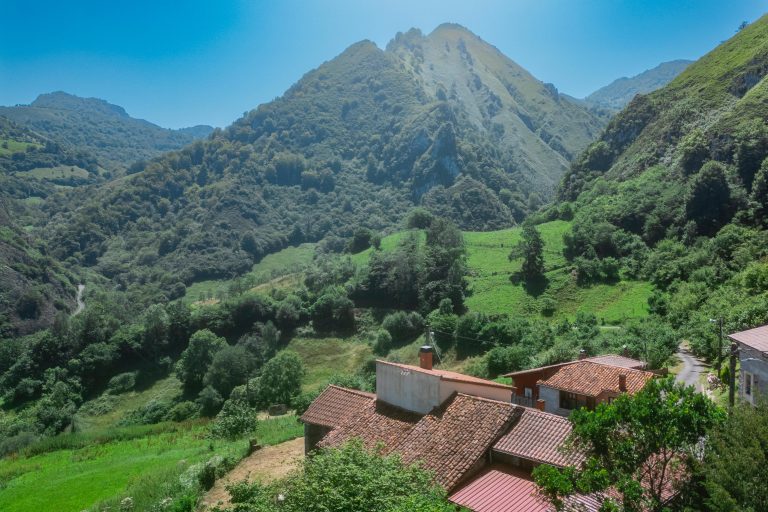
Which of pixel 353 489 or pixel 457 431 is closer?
pixel 353 489

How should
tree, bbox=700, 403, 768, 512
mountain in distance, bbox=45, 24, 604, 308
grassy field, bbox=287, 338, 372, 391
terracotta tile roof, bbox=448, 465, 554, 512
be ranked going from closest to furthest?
tree, bbox=700, 403, 768, 512
terracotta tile roof, bbox=448, 465, 554, 512
grassy field, bbox=287, 338, 372, 391
mountain in distance, bbox=45, 24, 604, 308

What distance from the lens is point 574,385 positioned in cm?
2817

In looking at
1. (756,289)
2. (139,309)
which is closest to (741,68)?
(756,289)

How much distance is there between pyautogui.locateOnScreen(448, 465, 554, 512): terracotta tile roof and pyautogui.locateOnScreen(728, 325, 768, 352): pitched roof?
36.2ft

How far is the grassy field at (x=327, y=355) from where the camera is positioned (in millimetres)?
58406

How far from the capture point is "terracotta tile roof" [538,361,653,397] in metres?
26.9

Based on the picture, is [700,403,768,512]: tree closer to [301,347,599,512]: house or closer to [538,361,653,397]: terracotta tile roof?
[301,347,599,512]: house

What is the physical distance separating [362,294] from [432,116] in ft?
413

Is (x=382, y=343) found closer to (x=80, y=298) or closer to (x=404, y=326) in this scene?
(x=404, y=326)

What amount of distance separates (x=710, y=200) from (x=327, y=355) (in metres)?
47.6

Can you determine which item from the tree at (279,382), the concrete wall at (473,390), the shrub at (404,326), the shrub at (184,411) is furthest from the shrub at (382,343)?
the concrete wall at (473,390)

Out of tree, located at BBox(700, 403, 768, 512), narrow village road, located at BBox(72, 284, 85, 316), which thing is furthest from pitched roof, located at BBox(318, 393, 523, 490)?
narrow village road, located at BBox(72, 284, 85, 316)

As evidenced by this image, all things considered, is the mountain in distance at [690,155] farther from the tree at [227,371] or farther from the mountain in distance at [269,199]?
the tree at [227,371]

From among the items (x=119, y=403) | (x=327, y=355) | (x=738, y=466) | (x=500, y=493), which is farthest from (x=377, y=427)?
(x=119, y=403)
